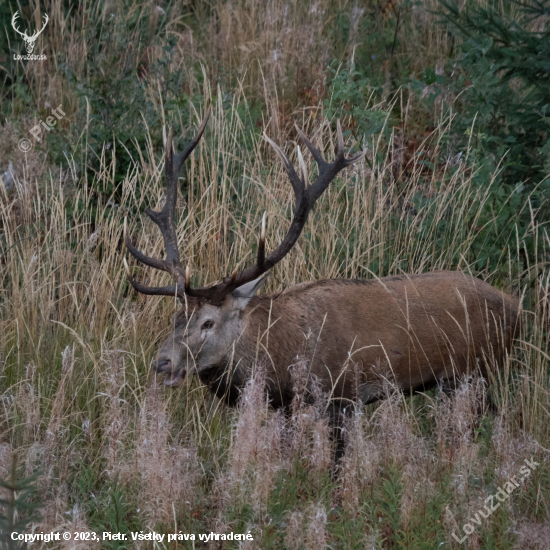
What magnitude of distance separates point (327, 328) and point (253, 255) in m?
1.37

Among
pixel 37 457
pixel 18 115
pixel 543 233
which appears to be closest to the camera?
pixel 37 457

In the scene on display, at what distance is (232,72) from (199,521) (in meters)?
5.77

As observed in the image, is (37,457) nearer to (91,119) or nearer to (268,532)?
(268,532)

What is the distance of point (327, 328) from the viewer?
442 centimetres

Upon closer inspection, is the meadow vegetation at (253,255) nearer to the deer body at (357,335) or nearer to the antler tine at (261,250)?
the deer body at (357,335)

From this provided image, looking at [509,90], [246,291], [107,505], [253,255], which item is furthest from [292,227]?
[509,90]

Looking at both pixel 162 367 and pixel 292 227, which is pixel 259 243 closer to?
pixel 292 227

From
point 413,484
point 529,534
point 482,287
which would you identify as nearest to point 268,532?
point 413,484

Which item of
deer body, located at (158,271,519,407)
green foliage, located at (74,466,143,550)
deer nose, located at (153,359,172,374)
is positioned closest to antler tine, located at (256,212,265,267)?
deer body, located at (158,271,519,407)

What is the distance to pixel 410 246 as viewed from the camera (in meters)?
5.48

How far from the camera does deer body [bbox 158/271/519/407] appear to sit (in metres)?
4.29

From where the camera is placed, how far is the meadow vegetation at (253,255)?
10.5 ft

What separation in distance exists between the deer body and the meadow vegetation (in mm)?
197

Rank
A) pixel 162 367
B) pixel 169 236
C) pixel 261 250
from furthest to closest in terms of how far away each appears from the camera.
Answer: pixel 169 236
pixel 261 250
pixel 162 367
